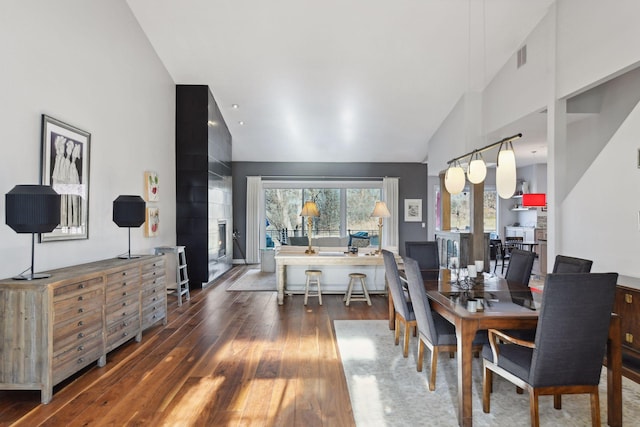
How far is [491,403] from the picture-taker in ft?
8.66

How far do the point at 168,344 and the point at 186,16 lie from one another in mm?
4151

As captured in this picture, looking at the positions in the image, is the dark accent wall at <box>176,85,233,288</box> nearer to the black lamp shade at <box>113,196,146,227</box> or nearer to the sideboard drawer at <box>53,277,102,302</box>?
the black lamp shade at <box>113,196,146,227</box>

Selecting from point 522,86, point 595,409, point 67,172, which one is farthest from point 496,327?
point 522,86

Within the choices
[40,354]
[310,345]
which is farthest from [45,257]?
[310,345]

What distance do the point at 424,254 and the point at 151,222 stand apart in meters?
3.95

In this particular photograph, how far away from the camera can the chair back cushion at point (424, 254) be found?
455cm

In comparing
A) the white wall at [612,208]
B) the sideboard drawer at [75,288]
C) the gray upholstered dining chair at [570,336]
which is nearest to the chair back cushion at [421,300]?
the gray upholstered dining chair at [570,336]

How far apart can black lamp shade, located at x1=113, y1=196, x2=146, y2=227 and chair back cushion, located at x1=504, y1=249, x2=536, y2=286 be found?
395cm

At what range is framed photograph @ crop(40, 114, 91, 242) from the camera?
3.45 meters

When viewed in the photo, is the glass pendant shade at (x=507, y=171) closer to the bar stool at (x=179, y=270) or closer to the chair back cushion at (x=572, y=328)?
the chair back cushion at (x=572, y=328)

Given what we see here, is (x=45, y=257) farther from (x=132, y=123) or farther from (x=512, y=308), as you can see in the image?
(x=512, y=308)

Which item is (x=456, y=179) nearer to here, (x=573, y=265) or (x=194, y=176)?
(x=573, y=265)

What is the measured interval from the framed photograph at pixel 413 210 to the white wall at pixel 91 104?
6.56 m

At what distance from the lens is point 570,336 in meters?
2.04
